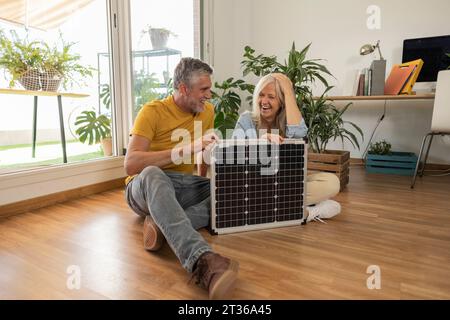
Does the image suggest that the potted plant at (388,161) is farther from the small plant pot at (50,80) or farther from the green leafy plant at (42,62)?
the small plant pot at (50,80)

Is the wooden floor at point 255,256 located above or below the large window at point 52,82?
below

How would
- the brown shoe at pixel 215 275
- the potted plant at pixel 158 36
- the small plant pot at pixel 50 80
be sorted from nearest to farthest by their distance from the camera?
the brown shoe at pixel 215 275 < the small plant pot at pixel 50 80 < the potted plant at pixel 158 36

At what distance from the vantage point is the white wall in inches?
123

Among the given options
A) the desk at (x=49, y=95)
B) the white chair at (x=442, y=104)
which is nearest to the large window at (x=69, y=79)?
the desk at (x=49, y=95)

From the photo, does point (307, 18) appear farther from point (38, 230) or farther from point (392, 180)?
point (38, 230)

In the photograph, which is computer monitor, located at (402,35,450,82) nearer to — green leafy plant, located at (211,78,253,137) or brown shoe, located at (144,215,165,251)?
green leafy plant, located at (211,78,253,137)

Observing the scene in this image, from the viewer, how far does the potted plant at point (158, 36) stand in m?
2.92

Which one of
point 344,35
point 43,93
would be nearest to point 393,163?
point 344,35

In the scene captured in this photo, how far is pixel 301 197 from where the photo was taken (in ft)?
5.31

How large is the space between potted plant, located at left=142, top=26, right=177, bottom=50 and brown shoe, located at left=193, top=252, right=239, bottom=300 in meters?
2.38

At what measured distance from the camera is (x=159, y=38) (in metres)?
3.01

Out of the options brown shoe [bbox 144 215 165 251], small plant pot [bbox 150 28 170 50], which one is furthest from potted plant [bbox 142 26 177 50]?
brown shoe [bbox 144 215 165 251]

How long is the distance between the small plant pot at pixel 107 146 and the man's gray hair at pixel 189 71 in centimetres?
121

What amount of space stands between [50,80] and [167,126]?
44.5 inches
